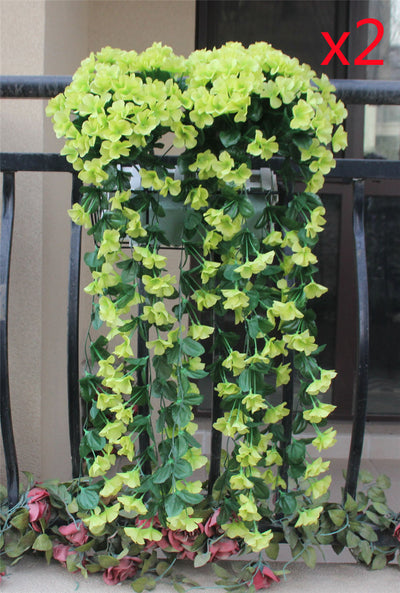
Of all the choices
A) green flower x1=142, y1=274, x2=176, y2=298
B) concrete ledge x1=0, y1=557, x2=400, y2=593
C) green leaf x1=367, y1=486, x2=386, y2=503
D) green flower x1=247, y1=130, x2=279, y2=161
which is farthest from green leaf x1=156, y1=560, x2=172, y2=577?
green flower x1=247, y1=130, x2=279, y2=161

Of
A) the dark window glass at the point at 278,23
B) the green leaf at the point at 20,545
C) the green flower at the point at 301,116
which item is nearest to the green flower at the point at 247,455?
the green leaf at the point at 20,545

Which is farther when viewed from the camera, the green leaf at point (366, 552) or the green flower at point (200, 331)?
the green leaf at point (366, 552)

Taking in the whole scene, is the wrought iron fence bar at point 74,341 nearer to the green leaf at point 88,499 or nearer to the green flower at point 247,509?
the green leaf at point 88,499

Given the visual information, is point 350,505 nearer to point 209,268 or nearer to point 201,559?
point 201,559

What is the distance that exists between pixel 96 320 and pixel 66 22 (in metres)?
1.54

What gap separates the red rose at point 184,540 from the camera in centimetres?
131

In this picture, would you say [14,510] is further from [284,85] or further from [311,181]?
[284,85]

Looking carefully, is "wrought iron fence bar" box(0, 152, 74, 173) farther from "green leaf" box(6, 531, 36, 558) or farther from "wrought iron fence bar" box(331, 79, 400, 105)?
"green leaf" box(6, 531, 36, 558)

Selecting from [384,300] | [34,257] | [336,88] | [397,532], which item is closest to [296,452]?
[397,532]

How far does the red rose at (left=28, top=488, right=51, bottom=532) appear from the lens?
1.34 meters

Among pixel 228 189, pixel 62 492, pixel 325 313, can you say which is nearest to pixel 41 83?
pixel 228 189

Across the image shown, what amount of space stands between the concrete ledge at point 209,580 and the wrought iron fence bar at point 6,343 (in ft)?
0.53

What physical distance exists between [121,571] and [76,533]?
0.13 m

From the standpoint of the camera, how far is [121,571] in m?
1.31
